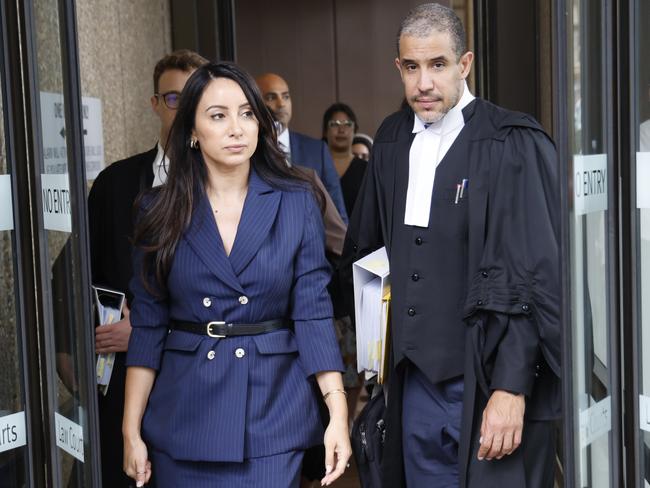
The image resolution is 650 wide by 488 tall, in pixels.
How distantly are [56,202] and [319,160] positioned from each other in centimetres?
236

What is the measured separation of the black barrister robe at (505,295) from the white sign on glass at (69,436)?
839mm

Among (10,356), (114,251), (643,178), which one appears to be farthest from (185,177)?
(643,178)

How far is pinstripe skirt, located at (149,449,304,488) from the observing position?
2568 mm

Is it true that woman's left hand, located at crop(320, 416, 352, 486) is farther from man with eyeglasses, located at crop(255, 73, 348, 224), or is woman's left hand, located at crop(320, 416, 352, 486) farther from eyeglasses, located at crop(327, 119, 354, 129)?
eyeglasses, located at crop(327, 119, 354, 129)

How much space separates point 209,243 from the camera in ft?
8.61

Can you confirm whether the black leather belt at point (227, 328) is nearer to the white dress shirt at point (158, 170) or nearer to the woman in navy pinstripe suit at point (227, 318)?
the woman in navy pinstripe suit at point (227, 318)

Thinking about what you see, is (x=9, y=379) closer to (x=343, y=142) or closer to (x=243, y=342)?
(x=243, y=342)

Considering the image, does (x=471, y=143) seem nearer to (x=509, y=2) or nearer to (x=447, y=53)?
(x=447, y=53)

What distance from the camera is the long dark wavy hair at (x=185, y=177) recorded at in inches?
104

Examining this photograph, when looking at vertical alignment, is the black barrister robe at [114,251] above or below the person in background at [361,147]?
below

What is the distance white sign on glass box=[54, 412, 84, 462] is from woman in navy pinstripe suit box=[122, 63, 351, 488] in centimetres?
21

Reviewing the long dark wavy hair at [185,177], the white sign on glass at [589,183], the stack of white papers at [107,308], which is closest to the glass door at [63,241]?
the long dark wavy hair at [185,177]

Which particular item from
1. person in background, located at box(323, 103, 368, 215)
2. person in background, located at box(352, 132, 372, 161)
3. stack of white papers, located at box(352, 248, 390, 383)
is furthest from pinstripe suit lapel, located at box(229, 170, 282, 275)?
person in background, located at box(352, 132, 372, 161)

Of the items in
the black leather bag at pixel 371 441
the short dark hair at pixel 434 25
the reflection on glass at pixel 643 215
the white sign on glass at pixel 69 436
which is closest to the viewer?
the reflection on glass at pixel 643 215
